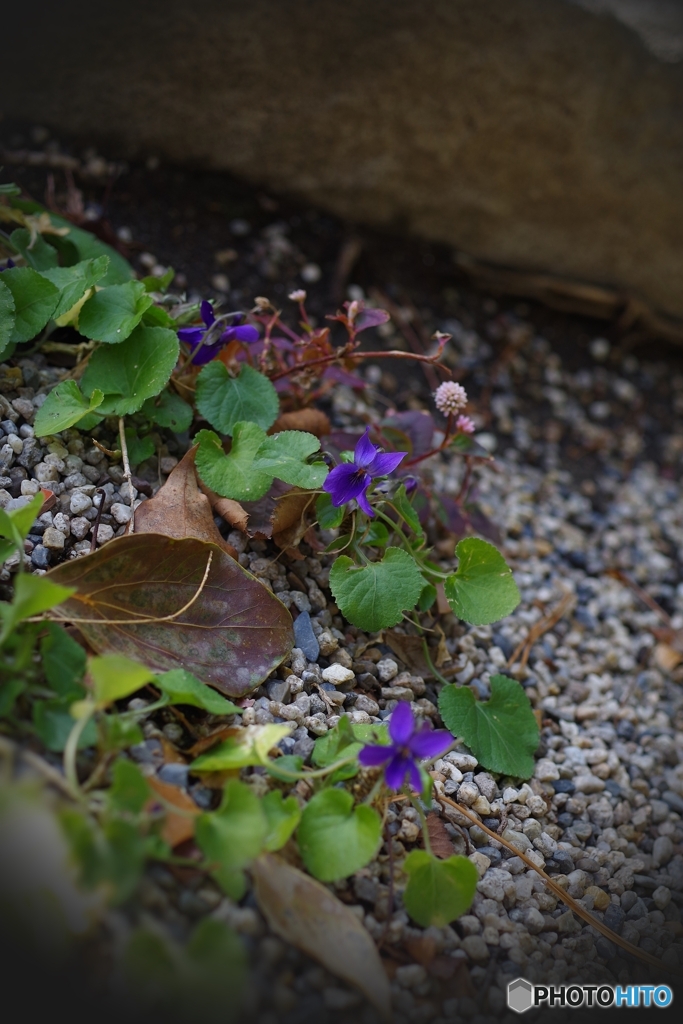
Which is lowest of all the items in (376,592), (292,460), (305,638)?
(305,638)

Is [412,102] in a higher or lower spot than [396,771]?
higher

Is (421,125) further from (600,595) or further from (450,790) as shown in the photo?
(450,790)

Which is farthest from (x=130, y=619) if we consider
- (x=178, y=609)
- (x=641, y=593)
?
(x=641, y=593)

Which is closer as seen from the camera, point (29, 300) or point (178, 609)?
point (178, 609)

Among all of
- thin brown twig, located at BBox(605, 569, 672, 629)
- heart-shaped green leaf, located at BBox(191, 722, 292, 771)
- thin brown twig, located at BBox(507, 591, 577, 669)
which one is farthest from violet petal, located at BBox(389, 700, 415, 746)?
thin brown twig, located at BBox(605, 569, 672, 629)

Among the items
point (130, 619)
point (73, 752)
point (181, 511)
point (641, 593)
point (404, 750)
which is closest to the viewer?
point (73, 752)

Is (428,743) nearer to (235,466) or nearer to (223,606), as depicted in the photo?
(223,606)

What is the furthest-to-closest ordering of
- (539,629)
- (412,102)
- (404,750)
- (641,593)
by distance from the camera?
(412,102)
(641,593)
(539,629)
(404,750)

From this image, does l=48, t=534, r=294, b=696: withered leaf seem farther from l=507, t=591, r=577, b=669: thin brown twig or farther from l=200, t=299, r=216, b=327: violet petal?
l=507, t=591, r=577, b=669: thin brown twig
